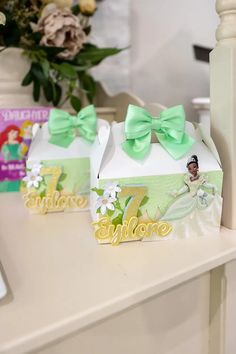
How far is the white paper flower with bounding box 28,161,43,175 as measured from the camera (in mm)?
703

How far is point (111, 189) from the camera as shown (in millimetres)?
542

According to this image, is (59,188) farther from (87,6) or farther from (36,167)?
(87,6)

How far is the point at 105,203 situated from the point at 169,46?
1111 millimetres

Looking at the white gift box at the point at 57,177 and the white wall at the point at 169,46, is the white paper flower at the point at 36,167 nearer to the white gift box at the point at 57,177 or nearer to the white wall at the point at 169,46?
the white gift box at the point at 57,177

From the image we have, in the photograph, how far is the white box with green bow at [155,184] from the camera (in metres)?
0.55

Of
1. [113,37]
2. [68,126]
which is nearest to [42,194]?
[68,126]

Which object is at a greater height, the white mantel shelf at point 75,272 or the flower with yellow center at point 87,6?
the flower with yellow center at point 87,6

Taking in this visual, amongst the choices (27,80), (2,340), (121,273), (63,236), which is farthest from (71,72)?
(2,340)

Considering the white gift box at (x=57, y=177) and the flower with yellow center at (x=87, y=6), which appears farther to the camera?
the flower with yellow center at (x=87, y=6)

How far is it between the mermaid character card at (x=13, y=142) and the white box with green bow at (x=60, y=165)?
0.15 metres

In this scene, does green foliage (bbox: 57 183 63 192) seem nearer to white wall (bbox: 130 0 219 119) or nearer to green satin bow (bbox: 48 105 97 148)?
green satin bow (bbox: 48 105 97 148)

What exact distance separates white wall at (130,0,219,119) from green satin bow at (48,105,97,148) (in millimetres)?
715

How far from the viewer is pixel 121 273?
0.46m

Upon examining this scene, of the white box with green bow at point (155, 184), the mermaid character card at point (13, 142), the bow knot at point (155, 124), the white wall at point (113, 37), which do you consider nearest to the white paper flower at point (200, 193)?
the white box with green bow at point (155, 184)
